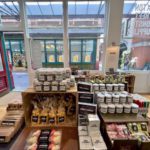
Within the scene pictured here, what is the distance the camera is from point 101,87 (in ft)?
6.24

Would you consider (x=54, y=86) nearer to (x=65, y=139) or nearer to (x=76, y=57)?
(x=65, y=139)

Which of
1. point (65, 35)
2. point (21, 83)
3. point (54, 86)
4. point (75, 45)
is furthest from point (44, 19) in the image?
point (54, 86)

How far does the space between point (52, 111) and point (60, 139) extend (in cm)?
38

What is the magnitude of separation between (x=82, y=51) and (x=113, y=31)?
1.17 metres

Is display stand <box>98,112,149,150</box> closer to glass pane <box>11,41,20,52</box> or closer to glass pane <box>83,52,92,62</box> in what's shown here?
glass pane <box>83,52,92,62</box>

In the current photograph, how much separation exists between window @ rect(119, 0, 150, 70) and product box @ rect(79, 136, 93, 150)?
3.53 meters

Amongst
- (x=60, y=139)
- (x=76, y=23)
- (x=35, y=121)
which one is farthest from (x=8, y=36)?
(x=60, y=139)

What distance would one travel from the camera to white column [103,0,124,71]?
3.76 metres

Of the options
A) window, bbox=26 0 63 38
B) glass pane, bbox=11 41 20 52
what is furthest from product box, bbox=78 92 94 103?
glass pane, bbox=11 41 20 52

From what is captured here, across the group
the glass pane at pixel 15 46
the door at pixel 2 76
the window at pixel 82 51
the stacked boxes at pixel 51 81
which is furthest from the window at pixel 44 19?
the stacked boxes at pixel 51 81

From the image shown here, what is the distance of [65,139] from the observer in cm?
128

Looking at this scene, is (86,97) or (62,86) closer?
(62,86)

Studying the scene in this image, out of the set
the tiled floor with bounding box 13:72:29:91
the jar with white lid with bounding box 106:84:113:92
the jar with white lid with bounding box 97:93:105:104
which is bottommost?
the tiled floor with bounding box 13:72:29:91

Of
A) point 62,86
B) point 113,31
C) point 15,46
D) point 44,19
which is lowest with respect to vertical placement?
point 62,86
